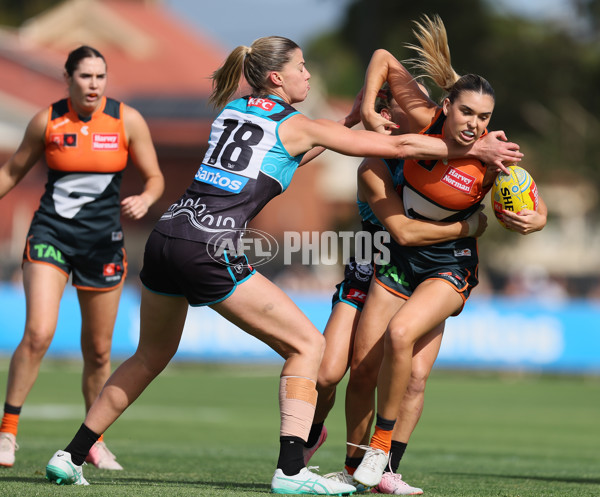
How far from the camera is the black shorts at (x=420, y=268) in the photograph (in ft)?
20.3

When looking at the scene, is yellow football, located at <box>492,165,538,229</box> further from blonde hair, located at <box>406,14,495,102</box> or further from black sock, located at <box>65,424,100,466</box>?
black sock, located at <box>65,424,100,466</box>

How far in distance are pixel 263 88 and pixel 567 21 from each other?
93.8ft

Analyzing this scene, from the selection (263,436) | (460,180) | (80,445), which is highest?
(460,180)

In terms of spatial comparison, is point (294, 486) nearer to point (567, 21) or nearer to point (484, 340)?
point (484, 340)

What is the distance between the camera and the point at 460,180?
6.05m

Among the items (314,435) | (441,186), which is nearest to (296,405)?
(314,435)

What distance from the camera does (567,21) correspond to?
32.4m

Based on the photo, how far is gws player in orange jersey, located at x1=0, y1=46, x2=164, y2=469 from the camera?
708cm

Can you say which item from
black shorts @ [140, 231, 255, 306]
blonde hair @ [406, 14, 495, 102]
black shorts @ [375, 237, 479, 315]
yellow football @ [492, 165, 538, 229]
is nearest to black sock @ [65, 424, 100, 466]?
black shorts @ [140, 231, 255, 306]

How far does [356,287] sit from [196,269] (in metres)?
1.45

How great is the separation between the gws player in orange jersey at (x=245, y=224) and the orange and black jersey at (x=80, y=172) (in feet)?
5.47

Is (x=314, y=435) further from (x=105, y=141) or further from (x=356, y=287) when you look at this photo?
(x=105, y=141)

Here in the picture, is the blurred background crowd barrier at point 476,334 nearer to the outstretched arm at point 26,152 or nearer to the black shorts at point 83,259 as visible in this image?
the black shorts at point 83,259

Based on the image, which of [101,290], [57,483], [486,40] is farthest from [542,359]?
[486,40]
